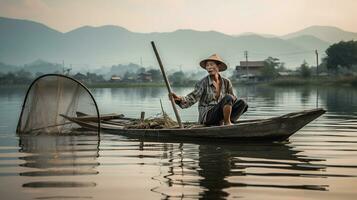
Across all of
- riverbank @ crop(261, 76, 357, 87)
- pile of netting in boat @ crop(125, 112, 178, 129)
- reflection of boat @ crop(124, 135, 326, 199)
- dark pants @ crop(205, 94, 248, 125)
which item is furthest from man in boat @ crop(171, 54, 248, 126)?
riverbank @ crop(261, 76, 357, 87)

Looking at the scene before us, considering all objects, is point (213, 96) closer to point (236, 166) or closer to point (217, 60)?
point (217, 60)

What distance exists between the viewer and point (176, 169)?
5660 mm

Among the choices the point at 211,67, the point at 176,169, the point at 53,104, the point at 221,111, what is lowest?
the point at 176,169

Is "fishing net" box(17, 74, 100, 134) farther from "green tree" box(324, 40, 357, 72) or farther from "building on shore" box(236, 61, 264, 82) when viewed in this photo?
"building on shore" box(236, 61, 264, 82)

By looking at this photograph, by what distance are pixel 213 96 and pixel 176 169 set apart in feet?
8.36

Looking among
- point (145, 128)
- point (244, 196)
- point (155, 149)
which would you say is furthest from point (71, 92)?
point (244, 196)

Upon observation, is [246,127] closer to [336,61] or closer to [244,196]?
[244,196]

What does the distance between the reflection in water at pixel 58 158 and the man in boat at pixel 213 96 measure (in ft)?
6.03

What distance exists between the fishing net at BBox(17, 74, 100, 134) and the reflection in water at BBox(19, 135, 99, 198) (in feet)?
0.93

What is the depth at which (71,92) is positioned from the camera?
9.20m

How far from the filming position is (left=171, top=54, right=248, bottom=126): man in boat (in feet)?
25.8

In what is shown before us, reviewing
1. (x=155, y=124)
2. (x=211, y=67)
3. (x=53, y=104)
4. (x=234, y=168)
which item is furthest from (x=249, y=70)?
(x=234, y=168)

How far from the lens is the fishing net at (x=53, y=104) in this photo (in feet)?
30.0

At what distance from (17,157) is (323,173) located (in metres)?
4.08
